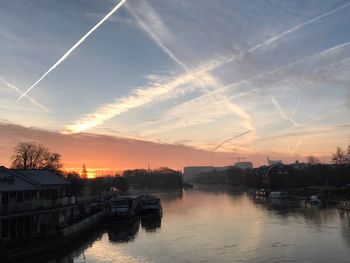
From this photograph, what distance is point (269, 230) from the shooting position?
62281mm

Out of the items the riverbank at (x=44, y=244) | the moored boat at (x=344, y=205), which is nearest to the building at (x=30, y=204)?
the riverbank at (x=44, y=244)

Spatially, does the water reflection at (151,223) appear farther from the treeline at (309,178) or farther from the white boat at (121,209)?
the treeline at (309,178)

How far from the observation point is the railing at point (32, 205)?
45266mm

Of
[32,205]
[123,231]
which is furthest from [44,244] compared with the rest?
[123,231]

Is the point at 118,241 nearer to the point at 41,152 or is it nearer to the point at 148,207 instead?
the point at 148,207

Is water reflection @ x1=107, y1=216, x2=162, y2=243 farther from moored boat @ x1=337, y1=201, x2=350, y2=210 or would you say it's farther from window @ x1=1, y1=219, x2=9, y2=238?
moored boat @ x1=337, y1=201, x2=350, y2=210

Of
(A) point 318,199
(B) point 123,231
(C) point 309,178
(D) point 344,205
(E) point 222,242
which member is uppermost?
(C) point 309,178

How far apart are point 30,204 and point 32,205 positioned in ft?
1.39

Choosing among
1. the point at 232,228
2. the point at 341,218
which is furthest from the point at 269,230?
the point at 341,218

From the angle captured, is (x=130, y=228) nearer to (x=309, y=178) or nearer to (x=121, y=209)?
(x=121, y=209)

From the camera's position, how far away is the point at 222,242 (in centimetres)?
5331

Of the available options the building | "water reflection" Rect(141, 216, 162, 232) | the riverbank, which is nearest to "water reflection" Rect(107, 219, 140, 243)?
"water reflection" Rect(141, 216, 162, 232)

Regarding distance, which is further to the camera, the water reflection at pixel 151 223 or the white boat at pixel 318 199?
the white boat at pixel 318 199

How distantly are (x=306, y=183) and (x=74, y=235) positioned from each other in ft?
428
